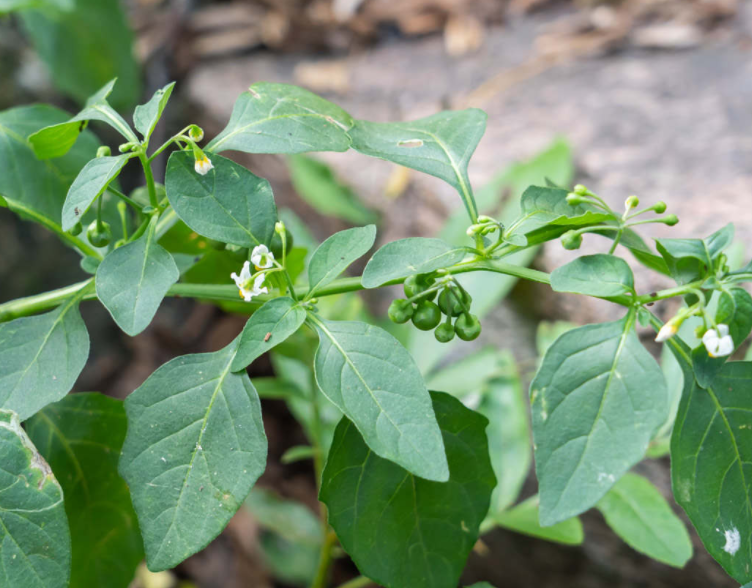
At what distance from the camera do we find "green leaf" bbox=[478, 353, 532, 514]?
1474mm

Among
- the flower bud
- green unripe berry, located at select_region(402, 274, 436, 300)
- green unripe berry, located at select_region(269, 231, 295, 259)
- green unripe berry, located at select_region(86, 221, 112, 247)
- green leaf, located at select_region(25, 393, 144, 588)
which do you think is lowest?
green leaf, located at select_region(25, 393, 144, 588)

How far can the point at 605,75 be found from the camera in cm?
242

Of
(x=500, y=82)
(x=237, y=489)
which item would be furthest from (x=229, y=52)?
(x=237, y=489)

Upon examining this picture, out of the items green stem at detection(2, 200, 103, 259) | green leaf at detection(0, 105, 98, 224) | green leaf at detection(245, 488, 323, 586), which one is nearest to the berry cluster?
green stem at detection(2, 200, 103, 259)

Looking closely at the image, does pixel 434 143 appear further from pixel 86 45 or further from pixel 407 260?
pixel 86 45

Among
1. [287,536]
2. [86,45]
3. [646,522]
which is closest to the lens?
[646,522]

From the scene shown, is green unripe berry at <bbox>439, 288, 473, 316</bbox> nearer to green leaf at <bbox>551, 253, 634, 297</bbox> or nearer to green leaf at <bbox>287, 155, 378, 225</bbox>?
green leaf at <bbox>551, 253, 634, 297</bbox>

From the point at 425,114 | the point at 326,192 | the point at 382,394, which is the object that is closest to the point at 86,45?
the point at 326,192

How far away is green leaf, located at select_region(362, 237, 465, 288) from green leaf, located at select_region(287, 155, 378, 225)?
1.44 metres

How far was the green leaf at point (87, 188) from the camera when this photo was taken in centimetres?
77

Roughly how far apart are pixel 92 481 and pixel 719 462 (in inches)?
33.6

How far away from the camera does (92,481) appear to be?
0.99 m

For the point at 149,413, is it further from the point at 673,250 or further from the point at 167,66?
the point at 167,66

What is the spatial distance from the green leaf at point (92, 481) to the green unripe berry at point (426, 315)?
1.62 feet
